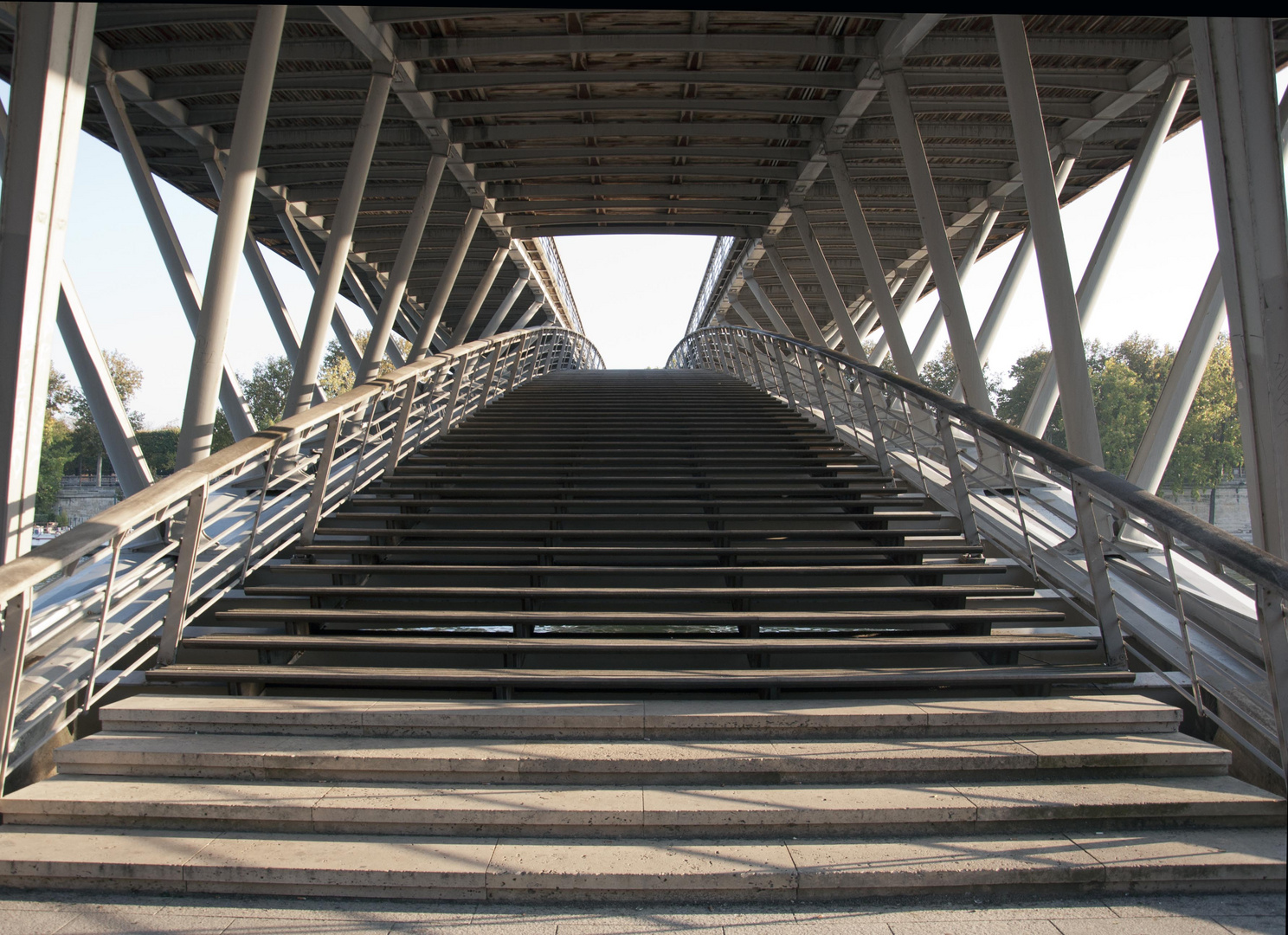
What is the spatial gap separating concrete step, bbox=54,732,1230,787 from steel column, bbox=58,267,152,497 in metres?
3.91

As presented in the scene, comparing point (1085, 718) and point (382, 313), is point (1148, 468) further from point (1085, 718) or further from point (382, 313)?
point (382, 313)

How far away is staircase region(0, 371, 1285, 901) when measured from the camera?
2957 mm

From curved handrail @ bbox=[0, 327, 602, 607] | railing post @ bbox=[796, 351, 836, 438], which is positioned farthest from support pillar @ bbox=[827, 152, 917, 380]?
curved handrail @ bbox=[0, 327, 602, 607]

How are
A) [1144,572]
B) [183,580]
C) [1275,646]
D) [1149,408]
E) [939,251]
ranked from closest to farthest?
[1275,646] → [183,580] → [1144,572] → [939,251] → [1149,408]

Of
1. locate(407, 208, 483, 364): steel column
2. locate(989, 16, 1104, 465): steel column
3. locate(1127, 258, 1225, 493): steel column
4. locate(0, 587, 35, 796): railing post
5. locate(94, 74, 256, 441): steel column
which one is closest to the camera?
locate(0, 587, 35, 796): railing post

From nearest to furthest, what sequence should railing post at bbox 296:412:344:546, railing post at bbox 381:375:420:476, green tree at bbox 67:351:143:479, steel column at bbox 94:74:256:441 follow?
railing post at bbox 296:412:344:546
railing post at bbox 381:375:420:476
steel column at bbox 94:74:256:441
green tree at bbox 67:351:143:479

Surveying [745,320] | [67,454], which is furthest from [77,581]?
[67,454]

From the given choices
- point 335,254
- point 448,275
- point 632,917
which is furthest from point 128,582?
point 448,275

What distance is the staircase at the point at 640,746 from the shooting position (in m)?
2.96

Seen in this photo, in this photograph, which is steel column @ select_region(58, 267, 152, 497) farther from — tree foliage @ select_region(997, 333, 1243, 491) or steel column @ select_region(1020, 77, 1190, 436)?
tree foliage @ select_region(997, 333, 1243, 491)

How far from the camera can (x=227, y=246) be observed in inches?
311

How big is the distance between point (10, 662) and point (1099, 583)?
498 cm

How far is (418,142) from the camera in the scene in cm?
1538

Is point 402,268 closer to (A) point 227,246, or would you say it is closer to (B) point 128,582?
(A) point 227,246
